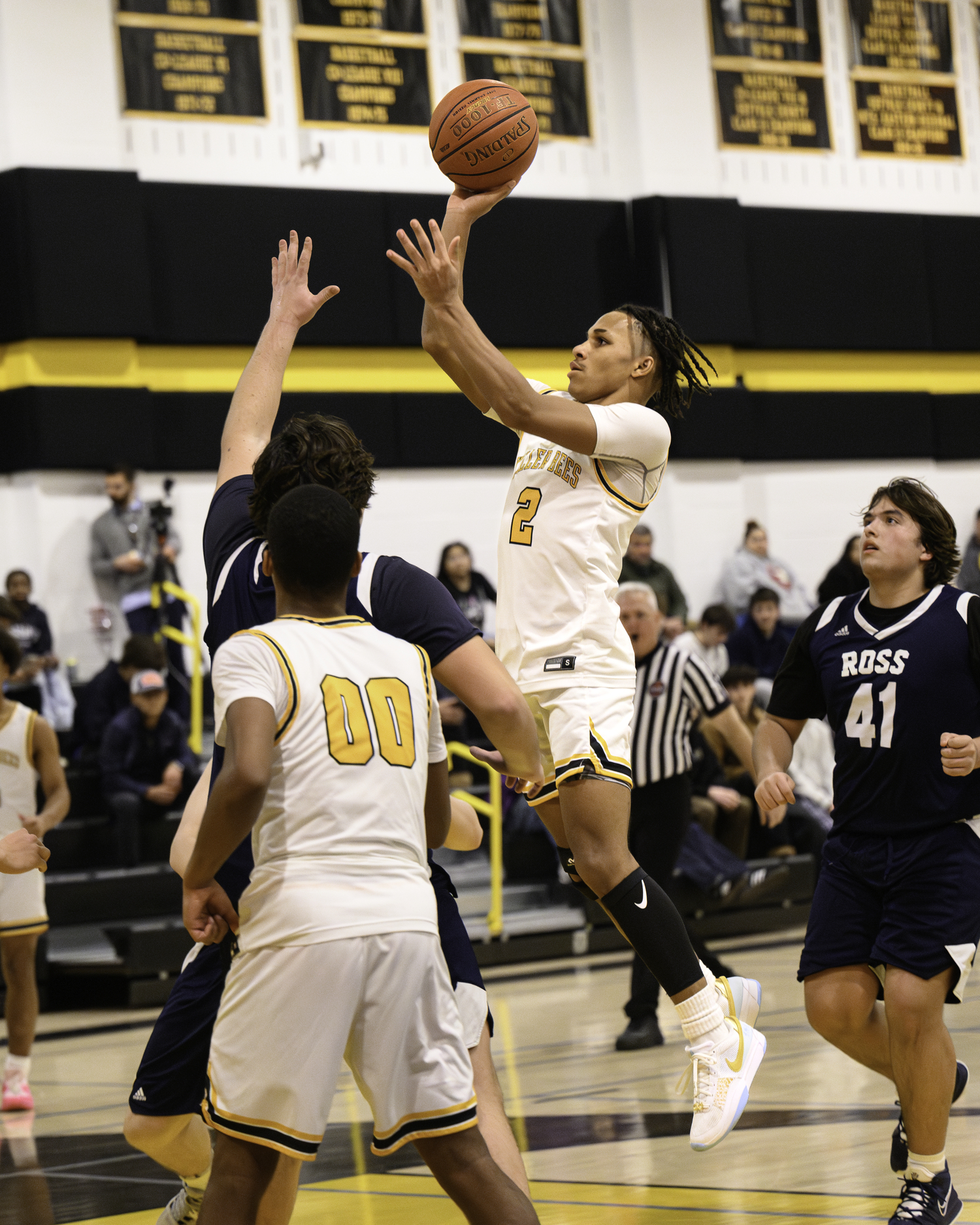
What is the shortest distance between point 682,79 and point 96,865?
26.8 ft

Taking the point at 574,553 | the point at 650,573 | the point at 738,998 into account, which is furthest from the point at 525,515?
the point at 650,573

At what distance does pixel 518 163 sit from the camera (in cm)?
473

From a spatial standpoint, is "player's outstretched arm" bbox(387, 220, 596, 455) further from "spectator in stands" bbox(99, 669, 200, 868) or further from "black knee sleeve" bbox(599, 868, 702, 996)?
"spectator in stands" bbox(99, 669, 200, 868)

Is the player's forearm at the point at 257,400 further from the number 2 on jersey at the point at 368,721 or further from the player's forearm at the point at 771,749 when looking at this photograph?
the player's forearm at the point at 771,749

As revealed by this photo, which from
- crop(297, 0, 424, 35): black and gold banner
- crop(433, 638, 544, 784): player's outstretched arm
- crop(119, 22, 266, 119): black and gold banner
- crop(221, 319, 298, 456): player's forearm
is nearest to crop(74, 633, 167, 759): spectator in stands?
crop(119, 22, 266, 119): black and gold banner

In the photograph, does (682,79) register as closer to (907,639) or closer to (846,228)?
(846,228)

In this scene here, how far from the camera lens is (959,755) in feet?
13.3

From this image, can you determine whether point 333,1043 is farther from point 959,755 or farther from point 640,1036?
point 640,1036

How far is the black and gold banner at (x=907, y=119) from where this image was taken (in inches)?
617

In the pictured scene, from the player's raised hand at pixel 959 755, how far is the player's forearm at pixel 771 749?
50 centimetres

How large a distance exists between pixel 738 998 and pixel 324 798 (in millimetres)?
1923

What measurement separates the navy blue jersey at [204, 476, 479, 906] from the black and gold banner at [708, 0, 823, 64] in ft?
40.7

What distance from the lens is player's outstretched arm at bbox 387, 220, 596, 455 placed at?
4.04 m

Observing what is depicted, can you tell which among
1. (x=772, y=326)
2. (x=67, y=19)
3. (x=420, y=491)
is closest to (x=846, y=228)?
(x=772, y=326)
